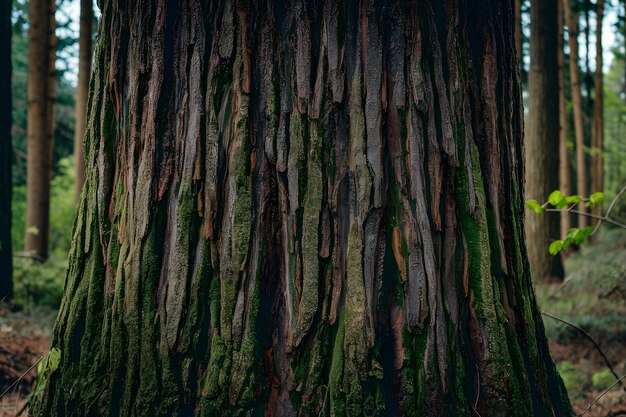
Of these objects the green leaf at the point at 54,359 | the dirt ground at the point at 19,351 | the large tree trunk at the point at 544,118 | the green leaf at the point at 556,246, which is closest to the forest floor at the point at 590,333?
the large tree trunk at the point at 544,118

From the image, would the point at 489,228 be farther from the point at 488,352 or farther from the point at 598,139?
the point at 598,139

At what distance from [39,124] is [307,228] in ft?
30.0

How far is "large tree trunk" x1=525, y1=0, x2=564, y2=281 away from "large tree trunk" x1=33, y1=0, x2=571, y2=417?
758cm

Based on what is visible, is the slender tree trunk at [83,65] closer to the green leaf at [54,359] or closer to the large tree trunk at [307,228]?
the green leaf at [54,359]

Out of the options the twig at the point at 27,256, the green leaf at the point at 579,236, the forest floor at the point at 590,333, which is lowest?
the forest floor at the point at 590,333

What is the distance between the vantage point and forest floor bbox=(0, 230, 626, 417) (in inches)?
166

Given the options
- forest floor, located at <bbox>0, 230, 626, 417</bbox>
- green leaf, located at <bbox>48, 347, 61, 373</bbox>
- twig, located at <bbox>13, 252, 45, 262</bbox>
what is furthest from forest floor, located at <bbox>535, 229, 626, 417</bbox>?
twig, located at <bbox>13, 252, 45, 262</bbox>

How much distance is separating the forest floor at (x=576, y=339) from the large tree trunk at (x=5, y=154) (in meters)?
0.54

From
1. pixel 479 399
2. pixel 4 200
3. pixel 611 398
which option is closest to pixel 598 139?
pixel 611 398

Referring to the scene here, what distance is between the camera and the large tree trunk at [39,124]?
9609 millimetres

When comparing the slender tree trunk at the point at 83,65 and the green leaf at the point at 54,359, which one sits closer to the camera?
the green leaf at the point at 54,359

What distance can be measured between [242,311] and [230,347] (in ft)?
0.43

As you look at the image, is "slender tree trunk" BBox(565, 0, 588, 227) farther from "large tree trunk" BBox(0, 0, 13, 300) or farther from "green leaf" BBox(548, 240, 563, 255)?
"large tree trunk" BBox(0, 0, 13, 300)

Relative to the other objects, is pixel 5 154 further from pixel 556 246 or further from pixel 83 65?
pixel 556 246
